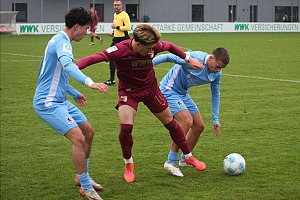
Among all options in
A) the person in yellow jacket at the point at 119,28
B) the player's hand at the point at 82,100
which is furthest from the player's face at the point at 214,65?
the person in yellow jacket at the point at 119,28

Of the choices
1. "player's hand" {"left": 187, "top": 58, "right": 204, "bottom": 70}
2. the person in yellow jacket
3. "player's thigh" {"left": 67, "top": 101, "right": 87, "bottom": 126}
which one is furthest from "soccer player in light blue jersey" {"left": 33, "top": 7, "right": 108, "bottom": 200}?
the person in yellow jacket

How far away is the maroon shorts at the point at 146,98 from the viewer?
7.20 meters

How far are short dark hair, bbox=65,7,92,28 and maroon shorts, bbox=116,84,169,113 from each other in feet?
3.61

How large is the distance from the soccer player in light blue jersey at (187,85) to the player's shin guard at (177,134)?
26 cm

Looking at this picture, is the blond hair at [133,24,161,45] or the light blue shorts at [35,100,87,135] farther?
the blond hair at [133,24,161,45]

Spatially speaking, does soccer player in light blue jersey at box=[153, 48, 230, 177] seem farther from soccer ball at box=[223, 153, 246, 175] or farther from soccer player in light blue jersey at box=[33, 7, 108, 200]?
soccer player in light blue jersey at box=[33, 7, 108, 200]

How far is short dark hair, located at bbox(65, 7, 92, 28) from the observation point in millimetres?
6516

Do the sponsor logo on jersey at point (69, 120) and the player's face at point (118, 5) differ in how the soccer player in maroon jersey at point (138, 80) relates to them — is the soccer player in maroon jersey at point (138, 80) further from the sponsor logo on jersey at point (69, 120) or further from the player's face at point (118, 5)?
the player's face at point (118, 5)

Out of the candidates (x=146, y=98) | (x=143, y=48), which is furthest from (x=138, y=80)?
(x=143, y=48)

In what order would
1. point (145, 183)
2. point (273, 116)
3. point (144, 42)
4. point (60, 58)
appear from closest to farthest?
point (60, 58) → point (144, 42) → point (145, 183) → point (273, 116)

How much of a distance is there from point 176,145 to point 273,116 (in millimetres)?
4429

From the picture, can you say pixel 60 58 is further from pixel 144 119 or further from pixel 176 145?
pixel 144 119

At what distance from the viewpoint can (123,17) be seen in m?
17.0

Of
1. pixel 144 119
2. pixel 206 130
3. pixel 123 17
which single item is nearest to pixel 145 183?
pixel 206 130
